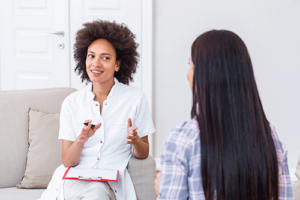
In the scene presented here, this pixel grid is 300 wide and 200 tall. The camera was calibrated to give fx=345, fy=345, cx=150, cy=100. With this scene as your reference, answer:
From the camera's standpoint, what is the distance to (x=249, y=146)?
0.86 m

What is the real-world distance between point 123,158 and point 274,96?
150cm

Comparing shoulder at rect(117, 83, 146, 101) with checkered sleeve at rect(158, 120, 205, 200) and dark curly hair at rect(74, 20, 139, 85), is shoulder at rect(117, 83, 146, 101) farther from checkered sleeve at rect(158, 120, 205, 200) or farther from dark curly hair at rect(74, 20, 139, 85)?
checkered sleeve at rect(158, 120, 205, 200)

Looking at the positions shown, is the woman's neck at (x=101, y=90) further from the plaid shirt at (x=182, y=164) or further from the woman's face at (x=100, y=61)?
the plaid shirt at (x=182, y=164)

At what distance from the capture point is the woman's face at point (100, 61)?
165 cm

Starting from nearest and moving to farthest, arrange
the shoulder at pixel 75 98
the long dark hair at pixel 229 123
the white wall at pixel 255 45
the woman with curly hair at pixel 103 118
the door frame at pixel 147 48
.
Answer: the long dark hair at pixel 229 123 < the woman with curly hair at pixel 103 118 < the shoulder at pixel 75 98 < the white wall at pixel 255 45 < the door frame at pixel 147 48

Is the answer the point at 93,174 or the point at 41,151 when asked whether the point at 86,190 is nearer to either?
the point at 93,174

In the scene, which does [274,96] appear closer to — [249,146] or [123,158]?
[123,158]

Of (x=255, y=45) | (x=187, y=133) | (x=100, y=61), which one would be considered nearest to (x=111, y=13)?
(x=255, y=45)

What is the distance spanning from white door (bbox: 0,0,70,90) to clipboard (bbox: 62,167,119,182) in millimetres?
1674

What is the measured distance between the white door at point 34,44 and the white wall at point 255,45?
85 centimetres

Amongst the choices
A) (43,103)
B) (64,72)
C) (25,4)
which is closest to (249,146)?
(43,103)

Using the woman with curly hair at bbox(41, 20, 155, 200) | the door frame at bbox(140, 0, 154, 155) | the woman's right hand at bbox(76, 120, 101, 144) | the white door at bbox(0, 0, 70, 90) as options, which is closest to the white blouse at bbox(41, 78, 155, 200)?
the woman with curly hair at bbox(41, 20, 155, 200)

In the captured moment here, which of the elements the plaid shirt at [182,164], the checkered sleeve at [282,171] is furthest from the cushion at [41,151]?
the checkered sleeve at [282,171]

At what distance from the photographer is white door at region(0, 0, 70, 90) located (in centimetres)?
300
